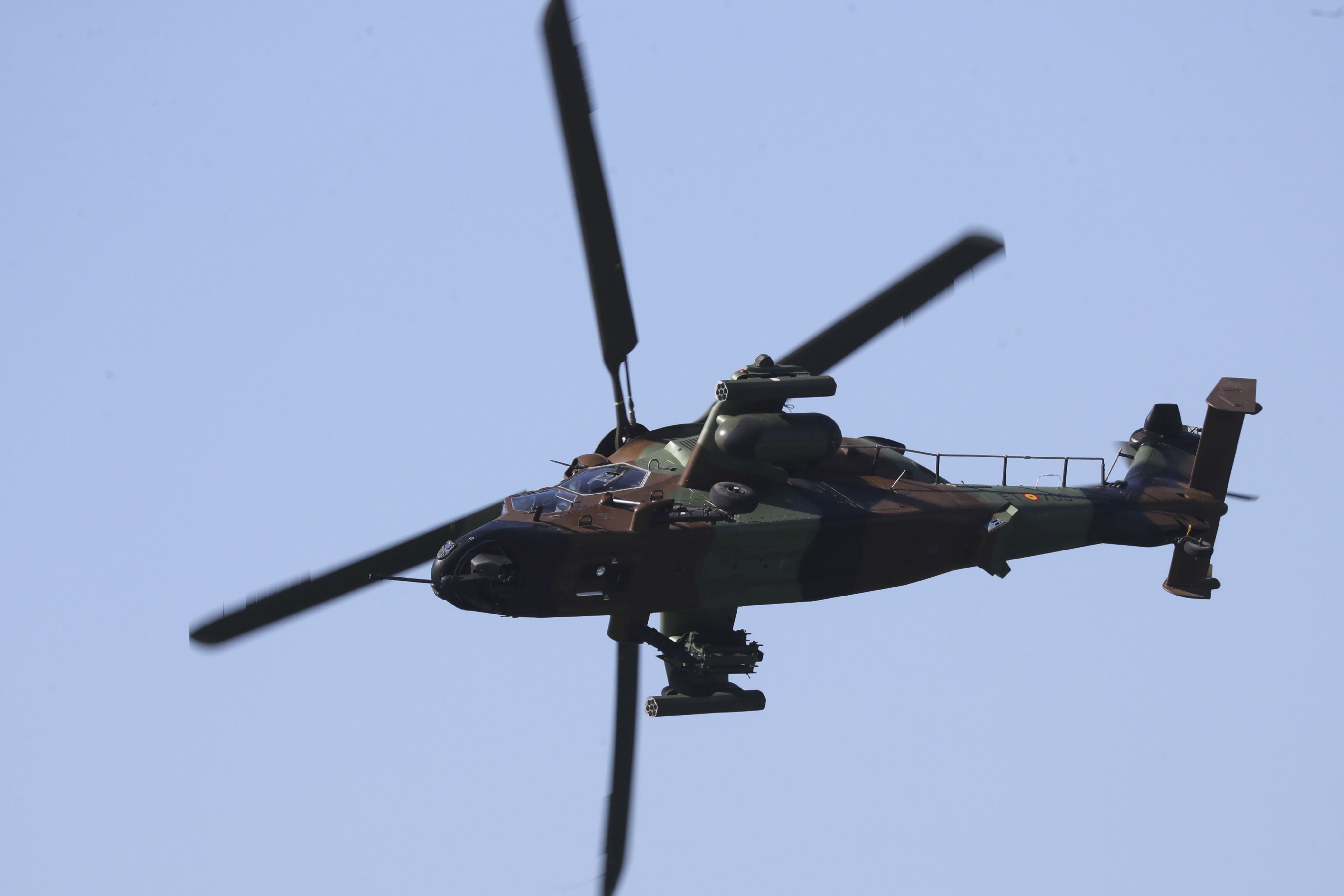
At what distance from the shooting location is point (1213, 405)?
2798cm

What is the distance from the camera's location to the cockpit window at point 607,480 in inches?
932

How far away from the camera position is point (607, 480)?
23828 mm

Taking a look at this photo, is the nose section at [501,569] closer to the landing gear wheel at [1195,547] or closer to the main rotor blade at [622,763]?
the main rotor blade at [622,763]

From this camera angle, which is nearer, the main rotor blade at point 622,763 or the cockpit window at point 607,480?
the cockpit window at point 607,480

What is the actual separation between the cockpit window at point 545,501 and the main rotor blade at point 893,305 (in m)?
4.41

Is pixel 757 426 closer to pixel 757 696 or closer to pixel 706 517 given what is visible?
pixel 706 517

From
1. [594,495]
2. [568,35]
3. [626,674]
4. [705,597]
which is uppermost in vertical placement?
[568,35]

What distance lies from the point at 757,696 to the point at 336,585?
612 cm

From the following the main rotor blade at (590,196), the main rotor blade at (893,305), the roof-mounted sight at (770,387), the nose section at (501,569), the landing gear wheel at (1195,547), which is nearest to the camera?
the main rotor blade at (590,196)

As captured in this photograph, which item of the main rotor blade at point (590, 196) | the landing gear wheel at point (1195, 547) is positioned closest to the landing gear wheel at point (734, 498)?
the main rotor blade at point (590, 196)

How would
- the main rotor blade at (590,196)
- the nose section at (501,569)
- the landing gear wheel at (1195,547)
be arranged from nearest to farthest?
the main rotor blade at (590,196) < the nose section at (501,569) < the landing gear wheel at (1195,547)

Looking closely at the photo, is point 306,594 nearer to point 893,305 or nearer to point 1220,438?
point 893,305

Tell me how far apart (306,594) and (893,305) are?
10.0 metres

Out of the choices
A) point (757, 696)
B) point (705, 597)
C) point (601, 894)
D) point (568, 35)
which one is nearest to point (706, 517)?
point (705, 597)
